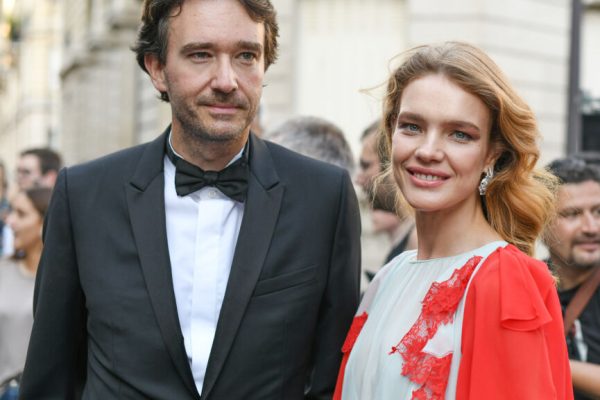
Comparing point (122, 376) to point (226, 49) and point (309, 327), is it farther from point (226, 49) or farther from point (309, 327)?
point (226, 49)

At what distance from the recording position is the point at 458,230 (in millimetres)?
2961

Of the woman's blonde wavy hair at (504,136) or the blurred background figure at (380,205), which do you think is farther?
the blurred background figure at (380,205)

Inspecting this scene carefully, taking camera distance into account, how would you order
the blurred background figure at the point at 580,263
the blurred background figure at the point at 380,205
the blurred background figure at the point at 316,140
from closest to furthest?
1. the blurred background figure at the point at 580,263
2. the blurred background figure at the point at 316,140
3. the blurred background figure at the point at 380,205

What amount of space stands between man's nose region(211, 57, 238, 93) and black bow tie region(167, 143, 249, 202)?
0.26 m

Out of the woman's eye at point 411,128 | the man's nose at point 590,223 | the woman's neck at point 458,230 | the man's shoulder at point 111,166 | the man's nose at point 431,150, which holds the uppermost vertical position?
the woman's eye at point 411,128

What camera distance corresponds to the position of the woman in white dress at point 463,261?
263 centimetres

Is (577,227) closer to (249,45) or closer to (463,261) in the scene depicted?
(463,261)

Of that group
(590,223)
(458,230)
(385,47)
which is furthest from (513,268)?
(385,47)

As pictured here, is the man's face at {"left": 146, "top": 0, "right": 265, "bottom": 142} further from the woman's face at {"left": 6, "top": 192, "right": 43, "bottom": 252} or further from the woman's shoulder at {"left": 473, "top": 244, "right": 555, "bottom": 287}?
the woman's face at {"left": 6, "top": 192, "right": 43, "bottom": 252}

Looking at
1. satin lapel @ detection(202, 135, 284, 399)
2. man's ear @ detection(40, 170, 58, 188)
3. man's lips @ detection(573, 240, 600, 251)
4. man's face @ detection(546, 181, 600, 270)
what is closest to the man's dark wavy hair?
satin lapel @ detection(202, 135, 284, 399)

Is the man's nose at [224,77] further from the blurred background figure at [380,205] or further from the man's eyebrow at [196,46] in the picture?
the blurred background figure at [380,205]

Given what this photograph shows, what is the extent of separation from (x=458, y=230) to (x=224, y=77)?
2.78 feet

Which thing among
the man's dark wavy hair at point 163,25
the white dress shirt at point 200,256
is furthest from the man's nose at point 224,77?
the white dress shirt at point 200,256

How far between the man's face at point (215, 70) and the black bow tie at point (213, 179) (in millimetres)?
103
